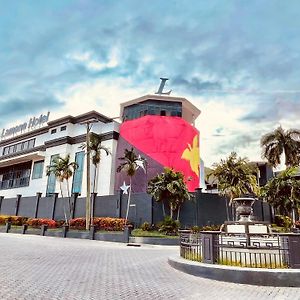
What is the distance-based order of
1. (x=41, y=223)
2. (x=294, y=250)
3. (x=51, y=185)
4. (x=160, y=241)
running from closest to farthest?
1. (x=294, y=250)
2. (x=160, y=241)
3. (x=41, y=223)
4. (x=51, y=185)

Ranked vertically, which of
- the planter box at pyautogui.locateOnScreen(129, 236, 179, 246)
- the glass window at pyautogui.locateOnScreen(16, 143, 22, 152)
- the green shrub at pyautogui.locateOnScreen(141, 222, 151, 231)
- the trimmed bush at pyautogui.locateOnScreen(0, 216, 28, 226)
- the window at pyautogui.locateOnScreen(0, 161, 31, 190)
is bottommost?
the planter box at pyautogui.locateOnScreen(129, 236, 179, 246)

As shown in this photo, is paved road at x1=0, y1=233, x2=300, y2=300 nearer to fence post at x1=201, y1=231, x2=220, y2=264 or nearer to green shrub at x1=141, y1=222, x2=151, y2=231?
fence post at x1=201, y1=231, x2=220, y2=264

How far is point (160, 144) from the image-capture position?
32.7 meters

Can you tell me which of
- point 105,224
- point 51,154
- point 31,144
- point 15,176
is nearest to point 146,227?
point 105,224

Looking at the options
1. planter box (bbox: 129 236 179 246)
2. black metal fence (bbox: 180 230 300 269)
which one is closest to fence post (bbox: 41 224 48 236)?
planter box (bbox: 129 236 179 246)

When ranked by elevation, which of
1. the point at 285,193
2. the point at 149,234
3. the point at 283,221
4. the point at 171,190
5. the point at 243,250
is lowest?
the point at 243,250

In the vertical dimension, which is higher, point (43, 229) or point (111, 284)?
point (43, 229)

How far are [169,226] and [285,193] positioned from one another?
1058 centimetres

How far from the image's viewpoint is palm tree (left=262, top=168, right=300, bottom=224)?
25.1 meters

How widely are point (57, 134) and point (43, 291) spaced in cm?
3447

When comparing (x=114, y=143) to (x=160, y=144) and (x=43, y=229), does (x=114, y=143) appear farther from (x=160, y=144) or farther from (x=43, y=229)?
(x=43, y=229)

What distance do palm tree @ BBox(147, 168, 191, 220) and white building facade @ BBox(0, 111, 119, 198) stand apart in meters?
10.1

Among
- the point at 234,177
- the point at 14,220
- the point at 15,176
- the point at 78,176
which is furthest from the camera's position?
the point at 15,176

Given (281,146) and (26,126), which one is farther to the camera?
(26,126)
